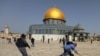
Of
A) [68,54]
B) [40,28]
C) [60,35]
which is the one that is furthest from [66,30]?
[68,54]

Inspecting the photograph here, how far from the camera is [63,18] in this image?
255 feet

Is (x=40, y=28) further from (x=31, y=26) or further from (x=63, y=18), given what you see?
(x=63, y=18)

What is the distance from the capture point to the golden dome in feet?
248

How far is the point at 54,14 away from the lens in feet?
250

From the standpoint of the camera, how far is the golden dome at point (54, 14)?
248ft

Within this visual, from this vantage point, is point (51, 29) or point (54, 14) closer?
point (51, 29)

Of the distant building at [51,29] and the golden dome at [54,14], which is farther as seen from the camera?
the golden dome at [54,14]

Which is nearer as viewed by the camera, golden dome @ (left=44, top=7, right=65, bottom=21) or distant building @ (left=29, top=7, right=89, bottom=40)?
distant building @ (left=29, top=7, right=89, bottom=40)

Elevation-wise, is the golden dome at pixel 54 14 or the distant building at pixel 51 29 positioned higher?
the golden dome at pixel 54 14

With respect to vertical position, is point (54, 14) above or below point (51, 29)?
A: above

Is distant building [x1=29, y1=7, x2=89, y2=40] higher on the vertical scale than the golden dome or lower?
lower

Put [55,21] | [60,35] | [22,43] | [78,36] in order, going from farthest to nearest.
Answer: [55,21] → [60,35] → [78,36] → [22,43]

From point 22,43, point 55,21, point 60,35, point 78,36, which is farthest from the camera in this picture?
point 55,21

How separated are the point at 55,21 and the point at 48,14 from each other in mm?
3723
